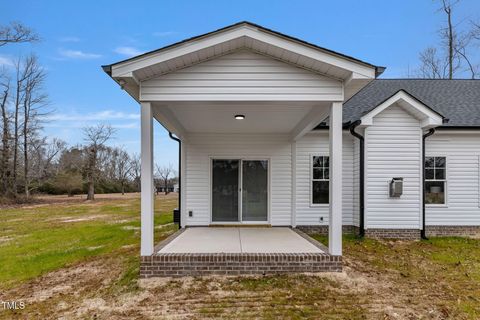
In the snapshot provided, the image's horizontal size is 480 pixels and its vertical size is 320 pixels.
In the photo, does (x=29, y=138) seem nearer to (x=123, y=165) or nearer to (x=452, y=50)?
(x=123, y=165)

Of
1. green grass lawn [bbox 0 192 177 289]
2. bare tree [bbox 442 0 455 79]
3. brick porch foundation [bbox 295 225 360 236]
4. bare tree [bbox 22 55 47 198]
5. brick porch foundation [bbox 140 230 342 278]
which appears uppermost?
bare tree [bbox 442 0 455 79]

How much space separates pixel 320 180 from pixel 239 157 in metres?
2.42

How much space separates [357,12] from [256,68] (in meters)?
14.0

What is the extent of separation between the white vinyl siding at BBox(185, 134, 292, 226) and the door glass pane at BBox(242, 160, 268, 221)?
0.70 feet

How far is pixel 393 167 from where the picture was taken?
7.93m

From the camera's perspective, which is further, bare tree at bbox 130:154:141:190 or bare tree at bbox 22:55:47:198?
bare tree at bbox 130:154:141:190

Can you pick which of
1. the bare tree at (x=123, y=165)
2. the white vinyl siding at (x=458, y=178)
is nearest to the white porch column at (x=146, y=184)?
the white vinyl siding at (x=458, y=178)

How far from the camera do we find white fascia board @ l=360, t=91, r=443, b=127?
24.6ft

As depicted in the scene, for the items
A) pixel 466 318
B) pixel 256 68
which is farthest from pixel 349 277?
pixel 256 68

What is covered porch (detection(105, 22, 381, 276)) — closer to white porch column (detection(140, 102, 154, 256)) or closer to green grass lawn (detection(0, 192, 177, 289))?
white porch column (detection(140, 102, 154, 256))

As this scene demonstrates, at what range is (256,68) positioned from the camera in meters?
4.92

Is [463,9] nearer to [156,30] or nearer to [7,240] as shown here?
[156,30]

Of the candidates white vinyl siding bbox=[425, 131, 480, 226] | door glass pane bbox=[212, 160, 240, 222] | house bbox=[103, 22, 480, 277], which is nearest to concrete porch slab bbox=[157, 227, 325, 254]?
house bbox=[103, 22, 480, 277]

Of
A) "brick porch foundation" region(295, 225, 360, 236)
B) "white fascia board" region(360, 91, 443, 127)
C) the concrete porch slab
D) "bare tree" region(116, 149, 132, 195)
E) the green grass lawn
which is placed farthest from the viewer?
"bare tree" region(116, 149, 132, 195)
